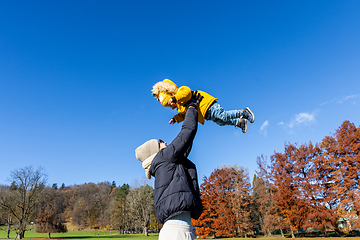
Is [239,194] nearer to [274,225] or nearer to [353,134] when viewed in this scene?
[274,225]

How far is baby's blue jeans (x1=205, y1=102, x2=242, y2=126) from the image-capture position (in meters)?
3.36

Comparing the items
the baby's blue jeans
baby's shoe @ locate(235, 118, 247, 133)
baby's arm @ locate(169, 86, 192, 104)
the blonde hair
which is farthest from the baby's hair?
→ baby's shoe @ locate(235, 118, 247, 133)

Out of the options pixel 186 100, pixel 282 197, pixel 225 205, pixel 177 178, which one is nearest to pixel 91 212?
pixel 225 205

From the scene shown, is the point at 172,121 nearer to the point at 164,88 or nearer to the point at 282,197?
the point at 164,88

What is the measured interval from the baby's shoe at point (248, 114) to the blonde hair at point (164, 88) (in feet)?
4.10

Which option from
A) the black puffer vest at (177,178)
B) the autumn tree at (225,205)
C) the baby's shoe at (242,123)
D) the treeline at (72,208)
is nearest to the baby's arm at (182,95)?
the black puffer vest at (177,178)

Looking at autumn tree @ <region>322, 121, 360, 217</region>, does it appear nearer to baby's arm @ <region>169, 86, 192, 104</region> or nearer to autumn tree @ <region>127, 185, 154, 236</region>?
baby's arm @ <region>169, 86, 192, 104</region>

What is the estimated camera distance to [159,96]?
3.27m

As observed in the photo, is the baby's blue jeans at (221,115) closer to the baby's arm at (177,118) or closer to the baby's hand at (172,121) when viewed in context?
the baby's arm at (177,118)

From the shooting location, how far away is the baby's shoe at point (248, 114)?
11.7ft

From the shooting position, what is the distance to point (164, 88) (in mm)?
3221

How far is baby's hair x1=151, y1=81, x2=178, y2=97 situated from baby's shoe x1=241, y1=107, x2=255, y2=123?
49.2 inches

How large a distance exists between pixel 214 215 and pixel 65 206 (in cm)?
7141

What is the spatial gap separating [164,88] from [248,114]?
146 cm
